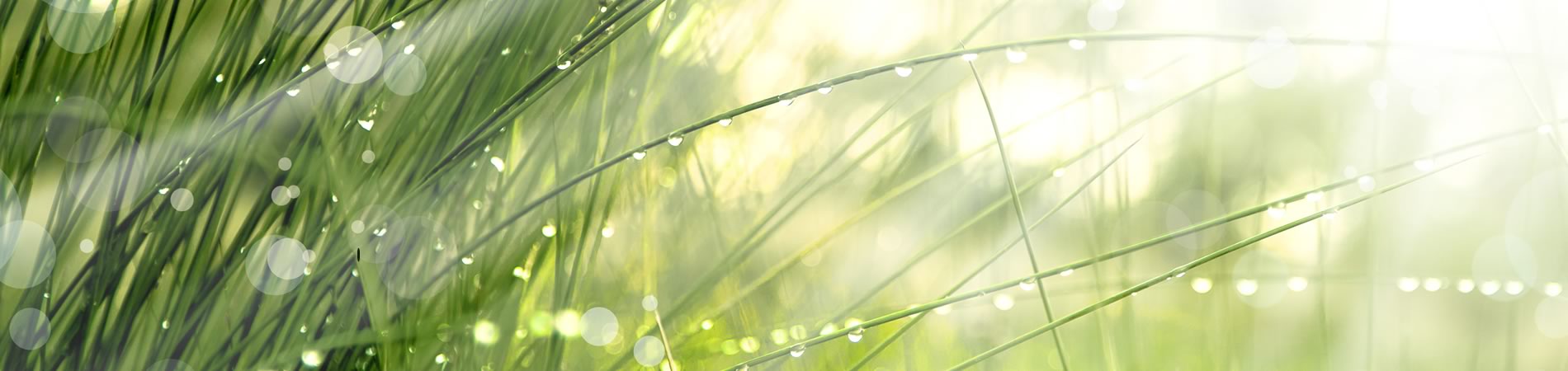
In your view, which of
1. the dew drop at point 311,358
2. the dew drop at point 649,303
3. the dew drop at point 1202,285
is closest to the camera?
the dew drop at point 311,358

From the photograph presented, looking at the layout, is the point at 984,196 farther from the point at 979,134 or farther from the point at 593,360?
the point at 593,360

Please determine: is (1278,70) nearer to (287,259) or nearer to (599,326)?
(599,326)

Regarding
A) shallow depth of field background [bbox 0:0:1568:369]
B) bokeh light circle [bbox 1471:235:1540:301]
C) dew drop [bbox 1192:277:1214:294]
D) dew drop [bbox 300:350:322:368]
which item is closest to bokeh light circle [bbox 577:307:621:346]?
shallow depth of field background [bbox 0:0:1568:369]

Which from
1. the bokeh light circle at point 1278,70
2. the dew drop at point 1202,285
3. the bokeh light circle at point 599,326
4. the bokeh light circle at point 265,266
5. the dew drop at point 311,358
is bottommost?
the dew drop at point 311,358

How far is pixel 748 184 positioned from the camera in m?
0.52

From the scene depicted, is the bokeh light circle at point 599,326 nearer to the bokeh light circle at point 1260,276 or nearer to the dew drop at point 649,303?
the dew drop at point 649,303

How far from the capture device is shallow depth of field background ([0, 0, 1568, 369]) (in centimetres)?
29

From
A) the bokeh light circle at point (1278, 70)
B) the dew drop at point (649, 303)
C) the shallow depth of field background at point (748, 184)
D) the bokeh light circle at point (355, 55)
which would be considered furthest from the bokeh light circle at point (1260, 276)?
the bokeh light circle at point (355, 55)

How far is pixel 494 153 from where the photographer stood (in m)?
0.32

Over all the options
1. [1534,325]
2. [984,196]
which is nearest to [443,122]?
[984,196]

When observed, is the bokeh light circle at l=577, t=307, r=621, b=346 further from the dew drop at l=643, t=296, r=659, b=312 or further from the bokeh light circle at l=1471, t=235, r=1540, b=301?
the bokeh light circle at l=1471, t=235, r=1540, b=301

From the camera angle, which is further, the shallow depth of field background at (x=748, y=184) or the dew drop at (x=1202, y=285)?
the dew drop at (x=1202, y=285)

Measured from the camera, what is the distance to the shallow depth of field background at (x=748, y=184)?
29cm

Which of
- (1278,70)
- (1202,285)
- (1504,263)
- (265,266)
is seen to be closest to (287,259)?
(265,266)
